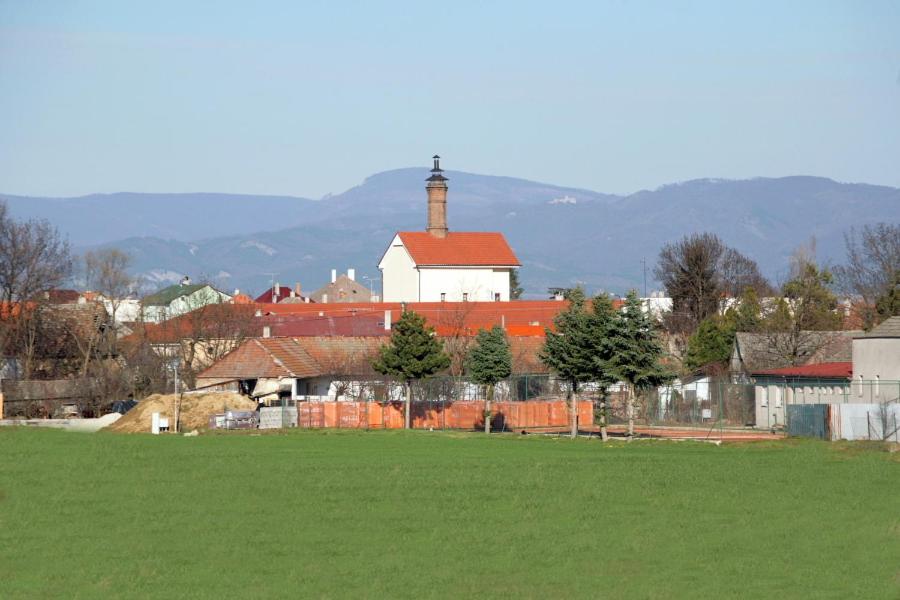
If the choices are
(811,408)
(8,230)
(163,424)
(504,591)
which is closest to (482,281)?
(8,230)

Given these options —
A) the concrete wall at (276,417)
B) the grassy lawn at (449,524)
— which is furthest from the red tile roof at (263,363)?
the grassy lawn at (449,524)

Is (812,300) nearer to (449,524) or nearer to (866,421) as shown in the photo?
(866,421)

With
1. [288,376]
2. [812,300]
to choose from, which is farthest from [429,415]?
[812,300]

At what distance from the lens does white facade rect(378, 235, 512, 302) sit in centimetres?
14112

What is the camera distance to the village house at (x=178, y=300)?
117 meters

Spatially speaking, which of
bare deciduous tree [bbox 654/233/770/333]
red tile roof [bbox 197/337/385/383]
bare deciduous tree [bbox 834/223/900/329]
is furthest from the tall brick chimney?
red tile roof [bbox 197/337/385/383]

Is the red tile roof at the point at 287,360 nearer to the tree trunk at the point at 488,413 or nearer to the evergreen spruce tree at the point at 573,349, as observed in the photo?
the tree trunk at the point at 488,413

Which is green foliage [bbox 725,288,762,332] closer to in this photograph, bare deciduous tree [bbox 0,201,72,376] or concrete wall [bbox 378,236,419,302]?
bare deciduous tree [bbox 0,201,72,376]

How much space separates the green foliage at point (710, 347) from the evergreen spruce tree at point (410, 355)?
2756 centimetres

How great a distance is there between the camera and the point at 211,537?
90.2 ft

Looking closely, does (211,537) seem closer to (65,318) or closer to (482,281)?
(65,318)

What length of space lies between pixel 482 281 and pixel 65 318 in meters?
56.6

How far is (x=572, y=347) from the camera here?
6066cm

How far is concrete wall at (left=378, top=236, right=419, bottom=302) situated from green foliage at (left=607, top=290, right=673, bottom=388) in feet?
274
